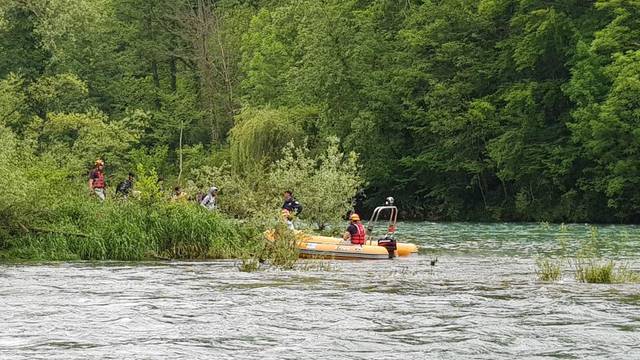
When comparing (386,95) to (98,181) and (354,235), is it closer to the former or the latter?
(98,181)

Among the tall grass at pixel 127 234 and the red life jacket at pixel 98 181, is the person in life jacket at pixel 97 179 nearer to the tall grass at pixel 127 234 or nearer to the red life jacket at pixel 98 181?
the red life jacket at pixel 98 181

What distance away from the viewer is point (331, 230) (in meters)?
32.4

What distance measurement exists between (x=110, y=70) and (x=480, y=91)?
24728 millimetres

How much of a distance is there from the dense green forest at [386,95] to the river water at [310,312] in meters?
21.9

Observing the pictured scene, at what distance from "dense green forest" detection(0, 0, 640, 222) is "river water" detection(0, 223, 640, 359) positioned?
72.0 feet

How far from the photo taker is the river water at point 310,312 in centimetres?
1255

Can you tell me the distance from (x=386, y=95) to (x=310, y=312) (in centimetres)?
4298

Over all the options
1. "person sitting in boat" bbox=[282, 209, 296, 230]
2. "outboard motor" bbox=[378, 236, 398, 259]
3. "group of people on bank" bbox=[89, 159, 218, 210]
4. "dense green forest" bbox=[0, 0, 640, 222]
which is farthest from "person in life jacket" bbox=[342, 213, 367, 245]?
"dense green forest" bbox=[0, 0, 640, 222]

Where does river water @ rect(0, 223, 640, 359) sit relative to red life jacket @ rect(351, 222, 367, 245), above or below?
below

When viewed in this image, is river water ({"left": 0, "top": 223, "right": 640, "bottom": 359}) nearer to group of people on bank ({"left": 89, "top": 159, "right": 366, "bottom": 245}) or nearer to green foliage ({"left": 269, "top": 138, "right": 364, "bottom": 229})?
group of people on bank ({"left": 89, "top": 159, "right": 366, "bottom": 245})

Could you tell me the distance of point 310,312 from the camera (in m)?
15.5

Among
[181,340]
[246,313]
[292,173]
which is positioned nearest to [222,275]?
[246,313]

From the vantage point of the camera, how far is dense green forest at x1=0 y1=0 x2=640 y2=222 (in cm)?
4756

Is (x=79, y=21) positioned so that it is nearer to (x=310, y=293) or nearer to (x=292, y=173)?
(x=292, y=173)
